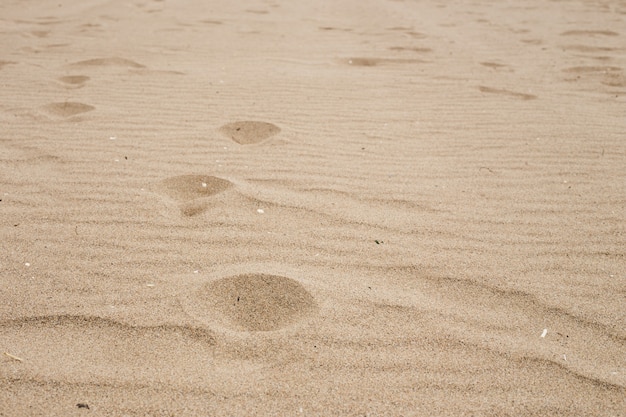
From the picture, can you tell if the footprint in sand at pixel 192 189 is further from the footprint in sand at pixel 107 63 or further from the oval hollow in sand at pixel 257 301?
the footprint in sand at pixel 107 63

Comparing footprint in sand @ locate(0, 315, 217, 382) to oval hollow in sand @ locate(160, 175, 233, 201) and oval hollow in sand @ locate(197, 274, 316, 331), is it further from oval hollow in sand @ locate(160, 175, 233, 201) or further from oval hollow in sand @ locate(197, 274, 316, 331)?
oval hollow in sand @ locate(160, 175, 233, 201)

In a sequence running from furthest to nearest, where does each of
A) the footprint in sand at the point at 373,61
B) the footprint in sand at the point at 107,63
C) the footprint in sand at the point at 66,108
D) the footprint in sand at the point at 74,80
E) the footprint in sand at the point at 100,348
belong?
the footprint in sand at the point at 373,61 → the footprint in sand at the point at 107,63 → the footprint in sand at the point at 74,80 → the footprint in sand at the point at 66,108 → the footprint in sand at the point at 100,348

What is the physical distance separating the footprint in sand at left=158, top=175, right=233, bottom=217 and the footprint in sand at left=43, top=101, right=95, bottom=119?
1.42 meters

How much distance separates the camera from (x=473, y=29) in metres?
7.16

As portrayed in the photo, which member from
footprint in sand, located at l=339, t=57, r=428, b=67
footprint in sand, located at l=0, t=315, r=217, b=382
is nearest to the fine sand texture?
footprint in sand, located at l=0, t=315, r=217, b=382

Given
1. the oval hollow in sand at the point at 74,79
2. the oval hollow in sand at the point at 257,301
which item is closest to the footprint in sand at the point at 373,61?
the oval hollow in sand at the point at 74,79

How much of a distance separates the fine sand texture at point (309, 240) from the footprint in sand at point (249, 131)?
20mm

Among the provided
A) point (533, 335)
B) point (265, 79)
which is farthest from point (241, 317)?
point (265, 79)

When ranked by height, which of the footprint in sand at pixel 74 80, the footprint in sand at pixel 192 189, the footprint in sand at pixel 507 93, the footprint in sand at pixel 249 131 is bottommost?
the footprint in sand at pixel 192 189

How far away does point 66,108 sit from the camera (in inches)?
155

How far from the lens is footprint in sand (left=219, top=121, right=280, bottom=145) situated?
3.53 meters

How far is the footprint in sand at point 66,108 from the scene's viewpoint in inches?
151

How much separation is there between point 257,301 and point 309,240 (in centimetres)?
51

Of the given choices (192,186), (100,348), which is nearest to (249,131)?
(192,186)
